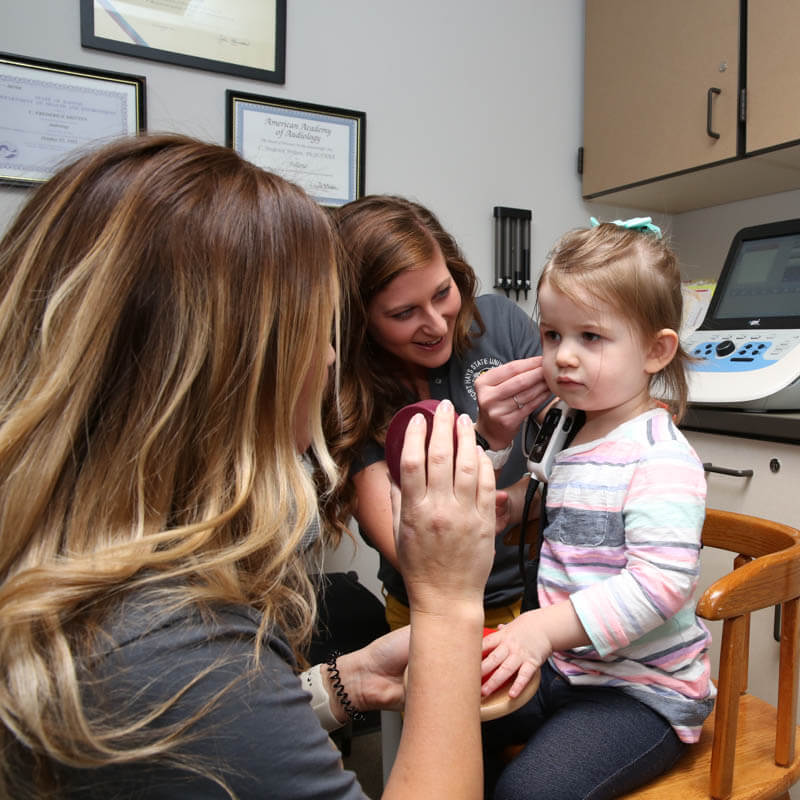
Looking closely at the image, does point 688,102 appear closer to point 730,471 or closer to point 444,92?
point 444,92

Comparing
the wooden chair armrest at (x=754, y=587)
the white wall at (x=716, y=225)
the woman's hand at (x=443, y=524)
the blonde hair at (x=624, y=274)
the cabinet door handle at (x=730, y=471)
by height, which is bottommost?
the wooden chair armrest at (x=754, y=587)

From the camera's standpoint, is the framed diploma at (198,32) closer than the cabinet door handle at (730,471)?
No

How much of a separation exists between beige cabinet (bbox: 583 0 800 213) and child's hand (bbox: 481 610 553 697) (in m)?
1.43

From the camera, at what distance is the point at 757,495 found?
1.40 m

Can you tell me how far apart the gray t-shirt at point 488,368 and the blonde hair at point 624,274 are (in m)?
0.38

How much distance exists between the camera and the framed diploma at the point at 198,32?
5.55 ft

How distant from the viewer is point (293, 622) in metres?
0.71

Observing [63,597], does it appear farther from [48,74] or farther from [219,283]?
[48,74]

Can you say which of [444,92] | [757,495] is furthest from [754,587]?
[444,92]

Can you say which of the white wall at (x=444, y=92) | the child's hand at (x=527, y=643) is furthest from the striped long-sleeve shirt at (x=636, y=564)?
the white wall at (x=444, y=92)

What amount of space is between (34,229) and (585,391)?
0.70 m

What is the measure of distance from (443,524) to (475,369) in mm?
758

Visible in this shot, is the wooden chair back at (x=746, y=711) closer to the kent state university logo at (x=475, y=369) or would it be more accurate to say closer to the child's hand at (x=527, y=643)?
the child's hand at (x=527, y=643)

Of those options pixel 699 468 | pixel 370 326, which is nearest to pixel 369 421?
pixel 370 326
